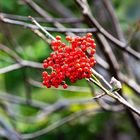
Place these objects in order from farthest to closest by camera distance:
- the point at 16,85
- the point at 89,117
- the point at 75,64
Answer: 1. the point at 16,85
2. the point at 89,117
3. the point at 75,64

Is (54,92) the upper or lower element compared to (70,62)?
upper

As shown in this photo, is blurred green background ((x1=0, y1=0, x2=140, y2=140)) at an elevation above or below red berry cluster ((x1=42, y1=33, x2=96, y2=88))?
above

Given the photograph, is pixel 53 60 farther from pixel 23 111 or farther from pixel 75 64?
pixel 23 111

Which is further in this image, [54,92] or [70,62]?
[54,92]

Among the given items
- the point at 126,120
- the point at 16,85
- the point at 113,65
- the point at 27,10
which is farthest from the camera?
the point at 16,85

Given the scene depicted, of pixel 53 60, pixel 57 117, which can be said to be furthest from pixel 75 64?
pixel 57 117

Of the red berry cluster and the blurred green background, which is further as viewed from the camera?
the blurred green background

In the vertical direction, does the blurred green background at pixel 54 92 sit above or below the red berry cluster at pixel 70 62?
above

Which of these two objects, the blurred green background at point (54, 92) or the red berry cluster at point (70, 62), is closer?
the red berry cluster at point (70, 62)
